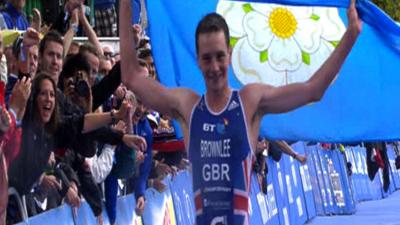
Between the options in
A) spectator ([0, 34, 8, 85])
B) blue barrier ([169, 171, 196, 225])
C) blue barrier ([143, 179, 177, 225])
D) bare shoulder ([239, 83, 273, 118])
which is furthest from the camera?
blue barrier ([169, 171, 196, 225])

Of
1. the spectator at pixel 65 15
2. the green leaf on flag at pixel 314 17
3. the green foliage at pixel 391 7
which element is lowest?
the green foliage at pixel 391 7

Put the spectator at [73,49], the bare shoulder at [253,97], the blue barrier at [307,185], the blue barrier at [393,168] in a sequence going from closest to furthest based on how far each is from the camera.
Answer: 1. the bare shoulder at [253,97]
2. the spectator at [73,49]
3. the blue barrier at [307,185]
4. the blue barrier at [393,168]

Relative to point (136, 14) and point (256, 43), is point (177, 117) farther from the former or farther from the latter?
point (136, 14)

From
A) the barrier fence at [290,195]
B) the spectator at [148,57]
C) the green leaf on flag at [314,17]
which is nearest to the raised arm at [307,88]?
the green leaf on flag at [314,17]

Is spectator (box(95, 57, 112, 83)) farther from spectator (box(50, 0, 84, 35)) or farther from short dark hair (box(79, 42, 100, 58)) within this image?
short dark hair (box(79, 42, 100, 58))

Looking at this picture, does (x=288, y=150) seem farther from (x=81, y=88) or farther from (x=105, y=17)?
(x=81, y=88)

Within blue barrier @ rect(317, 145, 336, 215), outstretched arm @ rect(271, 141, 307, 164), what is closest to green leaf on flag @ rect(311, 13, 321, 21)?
outstretched arm @ rect(271, 141, 307, 164)

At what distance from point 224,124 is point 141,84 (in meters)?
0.61

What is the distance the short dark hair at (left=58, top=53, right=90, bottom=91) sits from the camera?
31.4 ft

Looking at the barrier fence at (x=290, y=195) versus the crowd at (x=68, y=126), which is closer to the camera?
the crowd at (x=68, y=126)

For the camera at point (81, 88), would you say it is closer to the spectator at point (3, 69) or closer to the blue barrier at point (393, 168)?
the spectator at point (3, 69)

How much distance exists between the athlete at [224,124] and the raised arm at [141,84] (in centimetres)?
11

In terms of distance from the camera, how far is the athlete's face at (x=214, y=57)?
6.43m

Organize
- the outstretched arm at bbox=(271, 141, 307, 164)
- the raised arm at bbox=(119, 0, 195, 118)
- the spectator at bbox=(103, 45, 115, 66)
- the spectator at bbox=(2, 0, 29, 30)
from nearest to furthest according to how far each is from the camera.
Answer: the raised arm at bbox=(119, 0, 195, 118)
the spectator at bbox=(2, 0, 29, 30)
the spectator at bbox=(103, 45, 115, 66)
the outstretched arm at bbox=(271, 141, 307, 164)
